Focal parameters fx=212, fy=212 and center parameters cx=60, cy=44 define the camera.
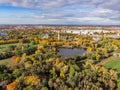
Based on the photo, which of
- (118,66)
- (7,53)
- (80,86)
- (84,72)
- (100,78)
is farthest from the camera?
(7,53)

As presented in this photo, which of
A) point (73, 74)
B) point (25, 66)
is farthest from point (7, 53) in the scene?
point (73, 74)

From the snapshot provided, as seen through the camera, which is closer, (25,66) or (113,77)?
(113,77)

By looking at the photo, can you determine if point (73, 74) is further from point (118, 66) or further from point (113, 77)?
point (118, 66)

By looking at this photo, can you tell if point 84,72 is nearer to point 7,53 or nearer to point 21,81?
point 21,81

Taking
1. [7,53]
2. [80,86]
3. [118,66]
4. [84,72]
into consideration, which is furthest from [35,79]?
[7,53]

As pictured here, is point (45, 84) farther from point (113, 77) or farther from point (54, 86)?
point (113, 77)

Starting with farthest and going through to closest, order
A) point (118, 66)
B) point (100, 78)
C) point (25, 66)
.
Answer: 1. point (118, 66)
2. point (25, 66)
3. point (100, 78)

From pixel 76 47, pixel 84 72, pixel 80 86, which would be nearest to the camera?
pixel 80 86

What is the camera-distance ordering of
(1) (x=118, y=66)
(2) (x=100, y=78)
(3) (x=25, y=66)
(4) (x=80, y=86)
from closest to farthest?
(4) (x=80, y=86) → (2) (x=100, y=78) → (3) (x=25, y=66) → (1) (x=118, y=66)

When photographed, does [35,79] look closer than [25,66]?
Yes
